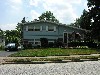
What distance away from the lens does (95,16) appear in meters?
53.9

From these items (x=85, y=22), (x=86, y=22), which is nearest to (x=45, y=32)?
(x=86, y=22)

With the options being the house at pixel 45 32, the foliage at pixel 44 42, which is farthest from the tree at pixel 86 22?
the foliage at pixel 44 42

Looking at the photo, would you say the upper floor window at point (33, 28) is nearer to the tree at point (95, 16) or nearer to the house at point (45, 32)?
the house at point (45, 32)

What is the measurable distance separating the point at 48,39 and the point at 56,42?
244 centimetres

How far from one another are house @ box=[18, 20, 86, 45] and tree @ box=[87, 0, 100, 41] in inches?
114

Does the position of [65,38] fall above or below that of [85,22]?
below

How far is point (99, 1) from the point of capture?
52.8 meters

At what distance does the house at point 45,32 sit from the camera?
52062mm

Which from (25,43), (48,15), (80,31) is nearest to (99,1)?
(80,31)

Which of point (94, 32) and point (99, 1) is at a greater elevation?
point (99, 1)

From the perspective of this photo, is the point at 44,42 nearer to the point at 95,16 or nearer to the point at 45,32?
the point at 45,32

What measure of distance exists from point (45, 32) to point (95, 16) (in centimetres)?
1011

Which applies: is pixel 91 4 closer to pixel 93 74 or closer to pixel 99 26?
pixel 99 26

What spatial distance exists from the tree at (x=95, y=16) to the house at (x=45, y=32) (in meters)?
2.90
